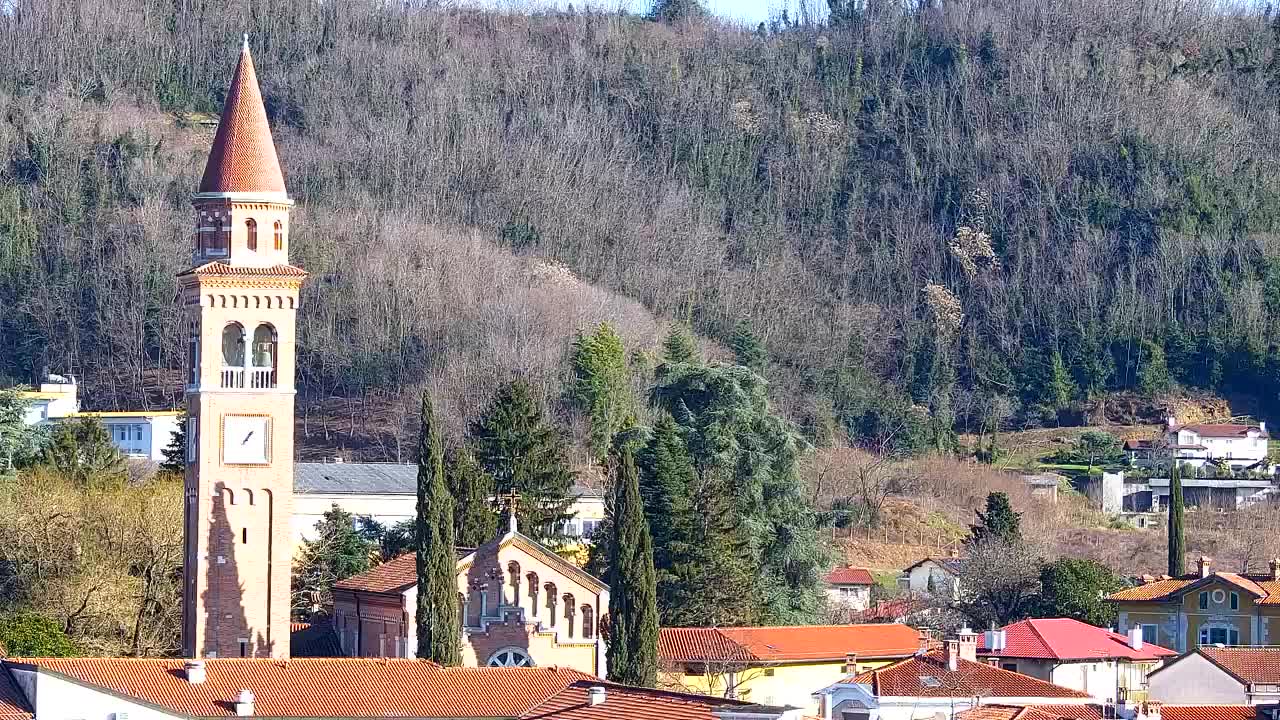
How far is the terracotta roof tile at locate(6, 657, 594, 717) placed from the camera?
43.2 meters

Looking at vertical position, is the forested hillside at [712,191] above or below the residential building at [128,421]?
above

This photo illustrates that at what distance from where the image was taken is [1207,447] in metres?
110

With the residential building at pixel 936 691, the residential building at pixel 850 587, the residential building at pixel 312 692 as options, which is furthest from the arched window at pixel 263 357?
the residential building at pixel 850 587

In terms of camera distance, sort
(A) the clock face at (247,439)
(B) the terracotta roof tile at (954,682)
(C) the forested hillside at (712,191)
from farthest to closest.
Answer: (C) the forested hillside at (712,191) < (A) the clock face at (247,439) < (B) the terracotta roof tile at (954,682)

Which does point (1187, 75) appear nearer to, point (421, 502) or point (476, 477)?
point (476, 477)

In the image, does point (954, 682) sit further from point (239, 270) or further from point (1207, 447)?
point (1207, 447)

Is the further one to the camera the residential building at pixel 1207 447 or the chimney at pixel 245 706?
the residential building at pixel 1207 447

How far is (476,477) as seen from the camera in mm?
59531

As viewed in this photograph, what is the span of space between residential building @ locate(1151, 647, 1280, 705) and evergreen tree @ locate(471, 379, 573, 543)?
47.9ft

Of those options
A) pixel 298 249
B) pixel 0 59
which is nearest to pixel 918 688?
pixel 298 249

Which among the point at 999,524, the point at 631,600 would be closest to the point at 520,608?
the point at 631,600

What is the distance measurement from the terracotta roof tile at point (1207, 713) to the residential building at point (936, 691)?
11.9 feet

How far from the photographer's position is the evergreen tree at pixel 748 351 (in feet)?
333

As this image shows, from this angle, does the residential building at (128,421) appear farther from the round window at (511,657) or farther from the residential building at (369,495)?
the round window at (511,657)
